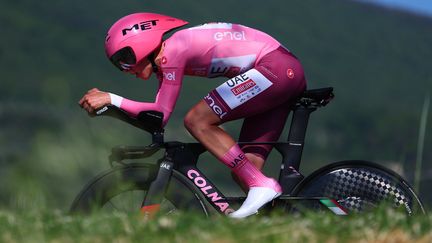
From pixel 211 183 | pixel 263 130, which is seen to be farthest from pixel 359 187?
pixel 211 183

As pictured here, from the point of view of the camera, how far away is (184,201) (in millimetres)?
6648

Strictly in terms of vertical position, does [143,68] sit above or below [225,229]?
above

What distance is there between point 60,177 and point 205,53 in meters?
1.48

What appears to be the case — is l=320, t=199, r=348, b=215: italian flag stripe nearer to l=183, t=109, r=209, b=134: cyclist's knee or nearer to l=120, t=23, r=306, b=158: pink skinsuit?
l=120, t=23, r=306, b=158: pink skinsuit

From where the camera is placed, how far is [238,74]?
6863mm

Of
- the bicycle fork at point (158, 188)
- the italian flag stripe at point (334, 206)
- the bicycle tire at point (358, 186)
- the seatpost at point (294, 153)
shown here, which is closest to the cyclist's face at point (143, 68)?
the bicycle fork at point (158, 188)

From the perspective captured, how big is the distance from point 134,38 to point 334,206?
177 centimetres

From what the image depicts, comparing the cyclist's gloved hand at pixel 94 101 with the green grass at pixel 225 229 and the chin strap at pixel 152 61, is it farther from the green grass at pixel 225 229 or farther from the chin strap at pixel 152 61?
the green grass at pixel 225 229

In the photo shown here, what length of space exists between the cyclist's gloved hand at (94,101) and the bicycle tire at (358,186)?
57.2 inches

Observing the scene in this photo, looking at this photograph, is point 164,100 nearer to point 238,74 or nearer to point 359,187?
point 238,74

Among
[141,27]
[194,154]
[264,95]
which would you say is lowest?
[194,154]

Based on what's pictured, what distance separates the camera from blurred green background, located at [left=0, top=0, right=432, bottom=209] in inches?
6161

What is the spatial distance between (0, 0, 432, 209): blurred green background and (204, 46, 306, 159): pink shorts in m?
137

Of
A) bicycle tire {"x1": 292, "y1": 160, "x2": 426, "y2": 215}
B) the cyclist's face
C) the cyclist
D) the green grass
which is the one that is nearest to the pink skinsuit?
the cyclist
